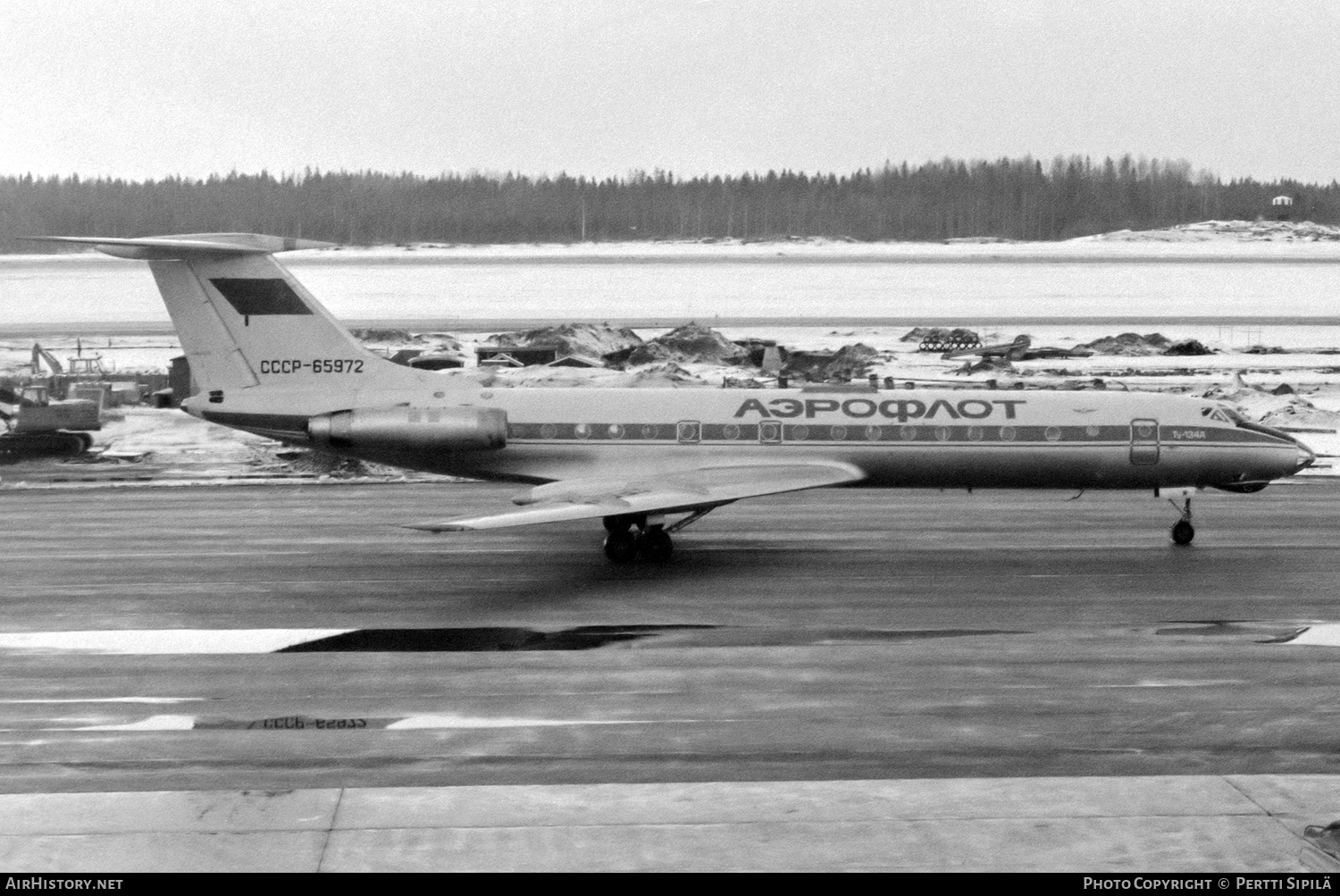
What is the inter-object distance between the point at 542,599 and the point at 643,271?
204ft

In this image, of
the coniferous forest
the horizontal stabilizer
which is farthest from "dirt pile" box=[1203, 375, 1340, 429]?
the coniferous forest

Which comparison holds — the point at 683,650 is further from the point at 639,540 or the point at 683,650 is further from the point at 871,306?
the point at 871,306

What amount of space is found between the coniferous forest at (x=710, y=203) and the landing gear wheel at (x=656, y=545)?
61739 mm

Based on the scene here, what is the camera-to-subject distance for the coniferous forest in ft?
269

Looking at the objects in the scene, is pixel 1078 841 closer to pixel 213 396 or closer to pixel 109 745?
pixel 109 745

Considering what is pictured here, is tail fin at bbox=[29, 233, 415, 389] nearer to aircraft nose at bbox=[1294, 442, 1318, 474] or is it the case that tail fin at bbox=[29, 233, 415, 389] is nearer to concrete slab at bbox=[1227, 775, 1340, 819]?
aircraft nose at bbox=[1294, 442, 1318, 474]

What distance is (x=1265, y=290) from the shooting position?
250ft

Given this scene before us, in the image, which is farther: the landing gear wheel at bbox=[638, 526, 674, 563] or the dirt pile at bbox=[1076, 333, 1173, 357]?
the dirt pile at bbox=[1076, 333, 1173, 357]

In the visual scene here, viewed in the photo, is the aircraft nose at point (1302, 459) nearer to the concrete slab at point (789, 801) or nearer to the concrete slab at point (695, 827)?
the concrete slab at point (695, 827)

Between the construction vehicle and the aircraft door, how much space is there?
24974mm

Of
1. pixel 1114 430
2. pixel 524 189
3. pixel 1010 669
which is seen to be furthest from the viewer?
pixel 524 189

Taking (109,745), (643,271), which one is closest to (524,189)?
(643,271)

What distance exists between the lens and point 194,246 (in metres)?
24.3

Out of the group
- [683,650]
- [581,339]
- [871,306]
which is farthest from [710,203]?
[683,650]
